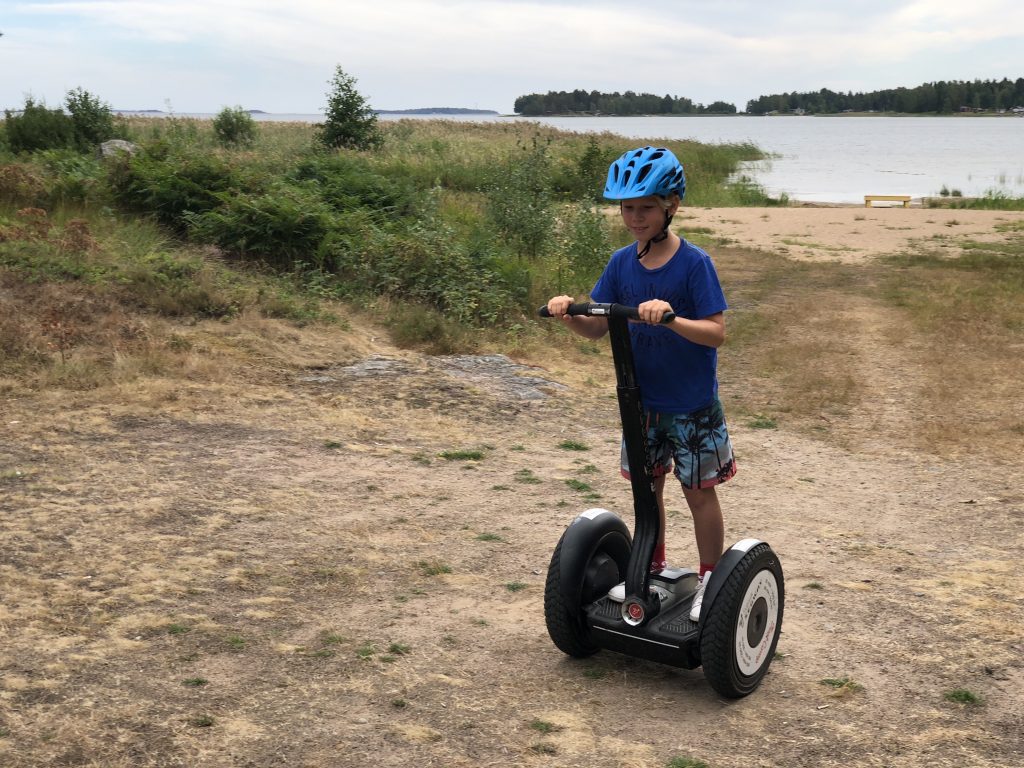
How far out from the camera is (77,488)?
5.83 metres

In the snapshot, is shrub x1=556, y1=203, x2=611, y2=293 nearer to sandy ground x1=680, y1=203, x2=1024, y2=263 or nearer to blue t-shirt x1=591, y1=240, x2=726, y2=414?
sandy ground x1=680, y1=203, x2=1024, y2=263

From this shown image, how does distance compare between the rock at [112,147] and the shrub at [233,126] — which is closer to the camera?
the rock at [112,147]

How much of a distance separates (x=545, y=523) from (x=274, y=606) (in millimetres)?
1857

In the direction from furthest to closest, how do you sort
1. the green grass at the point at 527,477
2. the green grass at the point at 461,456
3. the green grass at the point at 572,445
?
the green grass at the point at 572,445 < the green grass at the point at 461,456 < the green grass at the point at 527,477

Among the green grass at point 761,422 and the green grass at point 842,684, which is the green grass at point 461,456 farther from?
the green grass at point 842,684

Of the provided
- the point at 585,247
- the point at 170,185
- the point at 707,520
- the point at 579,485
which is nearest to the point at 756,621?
the point at 707,520

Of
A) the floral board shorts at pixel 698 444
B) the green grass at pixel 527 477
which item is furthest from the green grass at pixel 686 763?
the green grass at pixel 527 477

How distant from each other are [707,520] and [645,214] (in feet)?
3.97

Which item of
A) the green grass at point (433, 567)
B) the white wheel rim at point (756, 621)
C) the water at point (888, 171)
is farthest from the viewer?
the water at point (888, 171)

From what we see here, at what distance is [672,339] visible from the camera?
3.80 meters

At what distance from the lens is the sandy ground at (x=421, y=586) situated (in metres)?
3.47

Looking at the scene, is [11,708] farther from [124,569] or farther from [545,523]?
[545,523]

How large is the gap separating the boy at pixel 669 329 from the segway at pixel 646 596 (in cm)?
11

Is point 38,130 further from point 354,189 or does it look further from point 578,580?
point 578,580
